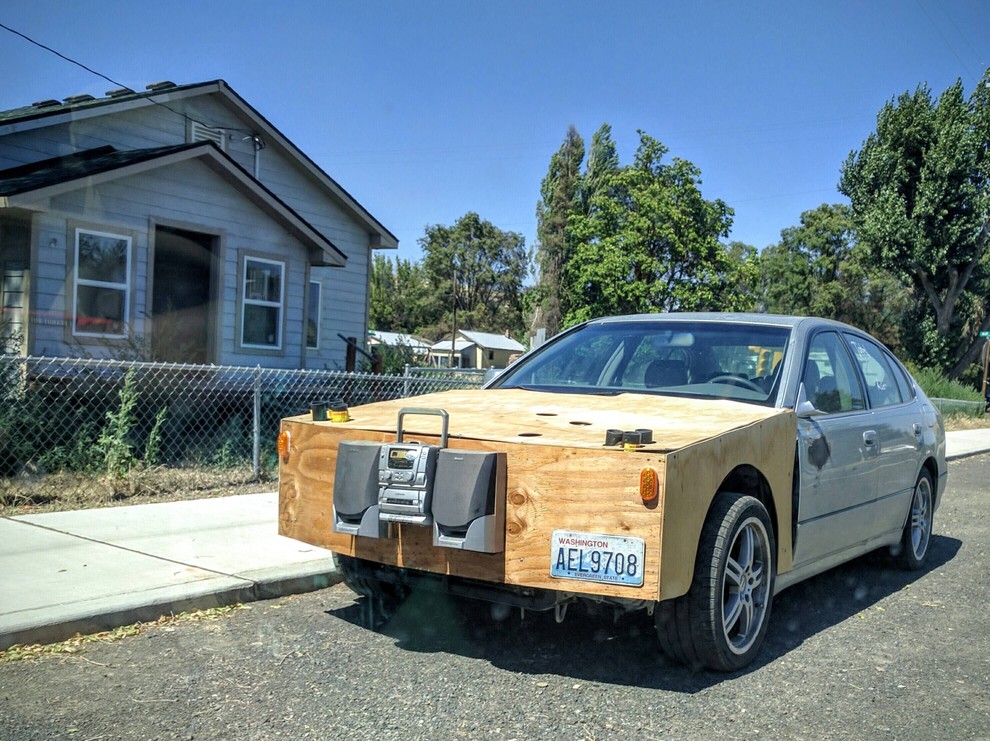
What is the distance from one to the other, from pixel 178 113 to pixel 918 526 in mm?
14500

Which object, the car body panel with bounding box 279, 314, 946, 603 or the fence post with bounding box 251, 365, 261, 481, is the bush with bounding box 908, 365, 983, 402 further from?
the fence post with bounding box 251, 365, 261, 481

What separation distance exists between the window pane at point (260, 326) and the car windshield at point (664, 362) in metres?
9.53

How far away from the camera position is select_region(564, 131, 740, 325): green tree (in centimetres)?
4562

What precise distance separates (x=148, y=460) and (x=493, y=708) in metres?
5.78

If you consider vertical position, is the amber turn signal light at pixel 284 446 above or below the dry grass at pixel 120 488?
above

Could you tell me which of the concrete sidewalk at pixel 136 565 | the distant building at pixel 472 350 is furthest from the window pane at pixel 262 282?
the distant building at pixel 472 350

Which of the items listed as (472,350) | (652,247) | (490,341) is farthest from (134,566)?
(490,341)

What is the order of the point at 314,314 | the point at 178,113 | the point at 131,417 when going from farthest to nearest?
the point at 314,314
the point at 178,113
the point at 131,417

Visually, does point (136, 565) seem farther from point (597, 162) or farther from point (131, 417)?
point (597, 162)

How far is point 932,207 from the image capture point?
33562mm

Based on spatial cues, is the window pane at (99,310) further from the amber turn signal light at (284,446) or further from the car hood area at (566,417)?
the amber turn signal light at (284,446)

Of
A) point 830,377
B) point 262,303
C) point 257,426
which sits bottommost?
point 257,426

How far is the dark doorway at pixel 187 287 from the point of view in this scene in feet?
45.8

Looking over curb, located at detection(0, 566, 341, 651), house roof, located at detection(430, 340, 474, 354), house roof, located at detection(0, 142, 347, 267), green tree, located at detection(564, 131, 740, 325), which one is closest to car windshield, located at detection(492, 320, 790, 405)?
curb, located at detection(0, 566, 341, 651)
